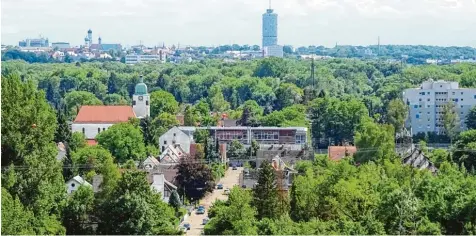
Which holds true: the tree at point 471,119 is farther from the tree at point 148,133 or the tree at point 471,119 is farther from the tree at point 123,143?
the tree at point 123,143

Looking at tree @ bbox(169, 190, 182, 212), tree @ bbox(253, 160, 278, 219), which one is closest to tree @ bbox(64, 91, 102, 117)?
tree @ bbox(169, 190, 182, 212)

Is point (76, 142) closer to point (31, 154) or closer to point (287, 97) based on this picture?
point (31, 154)

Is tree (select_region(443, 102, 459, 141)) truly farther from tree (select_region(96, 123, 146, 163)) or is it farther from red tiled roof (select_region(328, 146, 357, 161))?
tree (select_region(96, 123, 146, 163))

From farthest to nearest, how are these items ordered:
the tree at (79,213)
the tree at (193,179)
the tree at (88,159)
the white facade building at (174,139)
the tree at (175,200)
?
the white facade building at (174,139), the tree at (193,179), the tree at (88,159), the tree at (175,200), the tree at (79,213)

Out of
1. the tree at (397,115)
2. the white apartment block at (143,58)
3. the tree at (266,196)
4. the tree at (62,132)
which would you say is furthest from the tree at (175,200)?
the white apartment block at (143,58)

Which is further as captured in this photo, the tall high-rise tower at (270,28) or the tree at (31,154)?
the tall high-rise tower at (270,28)
